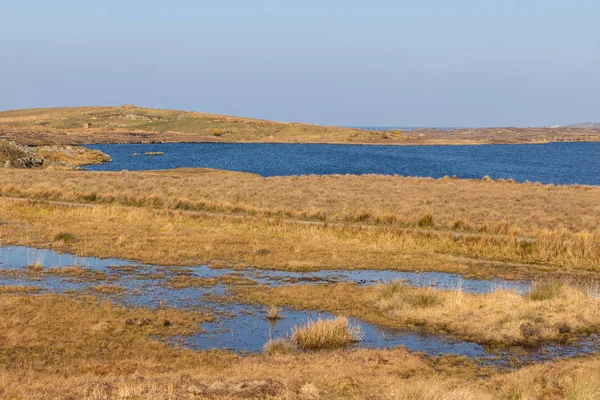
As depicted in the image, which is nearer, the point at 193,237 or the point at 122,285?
the point at 122,285

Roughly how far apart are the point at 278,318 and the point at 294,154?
4317 inches

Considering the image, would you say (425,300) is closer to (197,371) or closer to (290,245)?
(197,371)

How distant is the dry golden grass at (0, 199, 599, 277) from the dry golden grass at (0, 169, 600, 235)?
3.68 meters

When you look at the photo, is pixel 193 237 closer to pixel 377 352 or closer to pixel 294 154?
pixel 377 352

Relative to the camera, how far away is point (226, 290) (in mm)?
18984

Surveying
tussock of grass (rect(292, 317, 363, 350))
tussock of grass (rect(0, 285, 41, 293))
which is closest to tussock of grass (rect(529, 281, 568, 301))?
tussock of grass (rect(292, 317, 363, 350))

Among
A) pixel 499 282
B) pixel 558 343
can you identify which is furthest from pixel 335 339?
pixel 499 282

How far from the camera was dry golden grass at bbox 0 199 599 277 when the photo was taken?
78.4 feet

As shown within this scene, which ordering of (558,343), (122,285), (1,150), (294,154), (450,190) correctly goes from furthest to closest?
(294,154)
(1,150)
(450,190)
(122,285)
(558,343)

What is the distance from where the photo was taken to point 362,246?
26.9 metres

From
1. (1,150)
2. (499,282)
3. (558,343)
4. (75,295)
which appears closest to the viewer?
(558,343)

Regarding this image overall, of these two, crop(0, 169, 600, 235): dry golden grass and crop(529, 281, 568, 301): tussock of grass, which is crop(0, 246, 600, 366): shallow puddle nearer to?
crop(529, 281, 568, 301): tussock of grass

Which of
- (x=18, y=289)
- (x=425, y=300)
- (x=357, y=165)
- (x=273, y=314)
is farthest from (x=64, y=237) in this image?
(x=357, y=165)

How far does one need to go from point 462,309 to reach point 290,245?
34.9 feet
